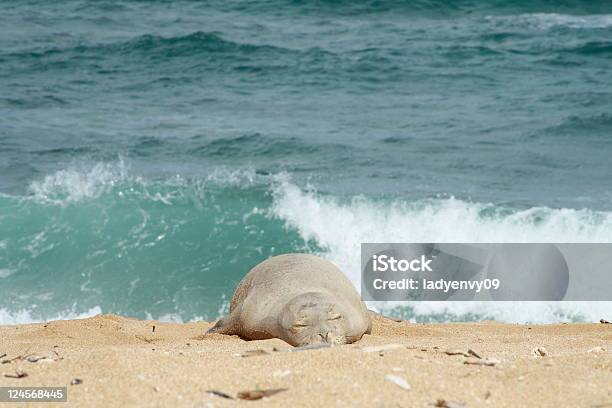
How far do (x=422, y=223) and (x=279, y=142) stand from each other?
370 cm

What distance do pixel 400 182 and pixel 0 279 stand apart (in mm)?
5553

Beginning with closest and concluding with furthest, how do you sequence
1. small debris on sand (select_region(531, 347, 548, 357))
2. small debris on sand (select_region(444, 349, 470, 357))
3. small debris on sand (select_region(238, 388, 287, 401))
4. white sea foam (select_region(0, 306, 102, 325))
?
small debris on sand (select_region(238, 388, 287, 401)), small debris on sand (select_region(444, 349, 470, 357)), small debris on sand (select_region(531, 347, 548, 357)), white sea foam (select_region(0, 306, 102, 325))

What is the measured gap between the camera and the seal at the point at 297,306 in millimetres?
6258

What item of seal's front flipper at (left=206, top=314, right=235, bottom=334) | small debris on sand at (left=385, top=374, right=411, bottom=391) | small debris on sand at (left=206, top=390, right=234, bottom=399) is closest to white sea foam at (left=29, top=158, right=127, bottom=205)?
seal's front flipper at (left=206, top=314, right=235, bottom=334)

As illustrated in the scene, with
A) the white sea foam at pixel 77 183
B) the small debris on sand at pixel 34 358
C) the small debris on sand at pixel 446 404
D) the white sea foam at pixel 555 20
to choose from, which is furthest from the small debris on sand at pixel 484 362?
the white sea foam at pixel 555 20

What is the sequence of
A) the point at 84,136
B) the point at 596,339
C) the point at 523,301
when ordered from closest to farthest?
1. the point at 596,339
2. the point at 523,301
3. the point at 84,136

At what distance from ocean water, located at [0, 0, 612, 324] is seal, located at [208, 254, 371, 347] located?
136 inches

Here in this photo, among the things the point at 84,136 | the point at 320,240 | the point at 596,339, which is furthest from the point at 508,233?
the point at 84,136

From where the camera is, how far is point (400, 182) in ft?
45.3

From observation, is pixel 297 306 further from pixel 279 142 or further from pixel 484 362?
pixel 279 142

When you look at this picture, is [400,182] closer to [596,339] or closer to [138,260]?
[138,260]

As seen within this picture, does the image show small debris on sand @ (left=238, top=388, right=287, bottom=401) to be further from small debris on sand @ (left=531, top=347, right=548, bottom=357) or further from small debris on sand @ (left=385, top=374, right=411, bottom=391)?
small debris on sand @ (left=531, top=347, right=548, bottom=357)

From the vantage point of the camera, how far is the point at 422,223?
12.4m

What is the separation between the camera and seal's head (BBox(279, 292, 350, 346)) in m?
6.18
